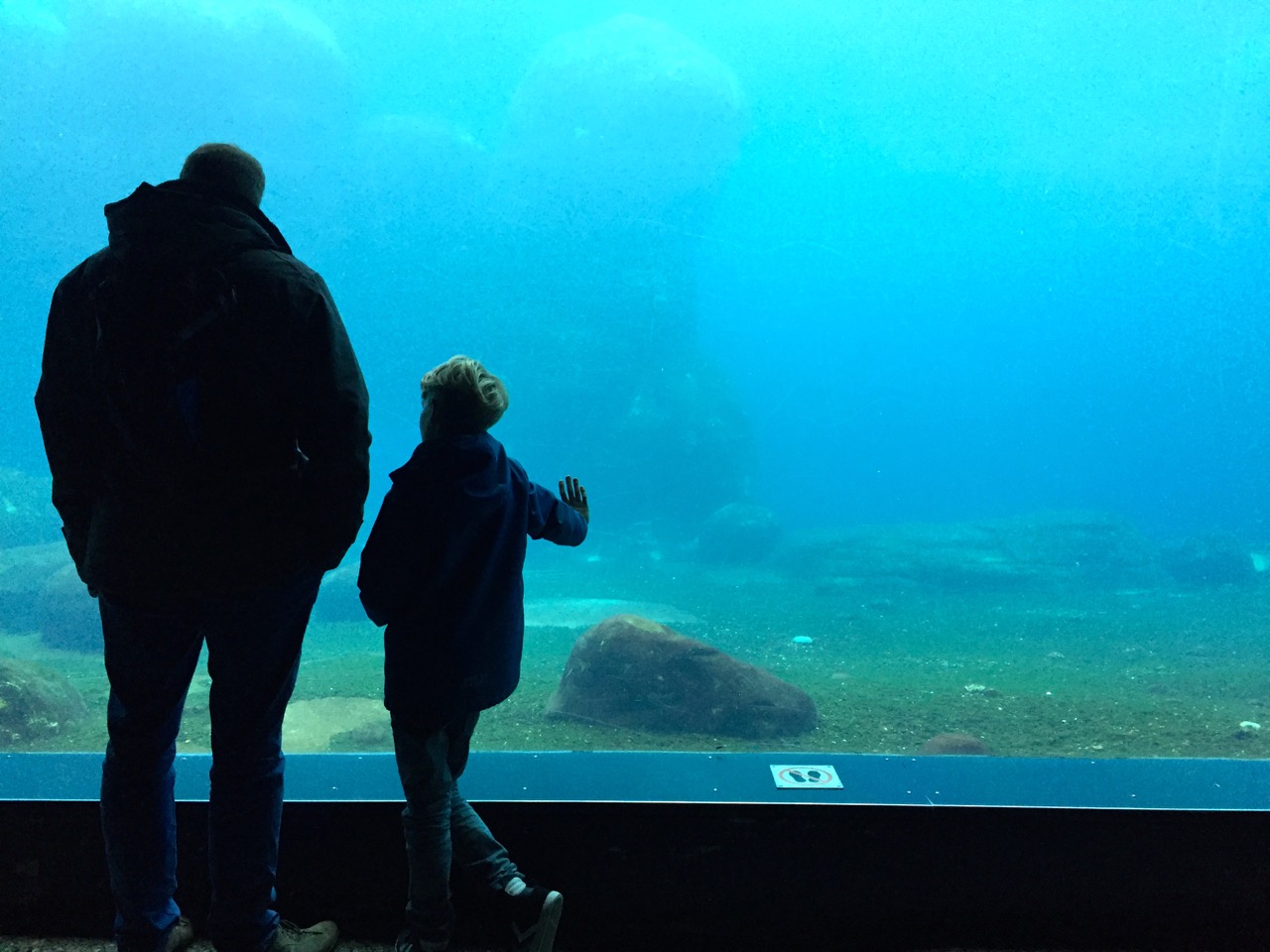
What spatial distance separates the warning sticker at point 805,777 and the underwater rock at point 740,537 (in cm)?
2054

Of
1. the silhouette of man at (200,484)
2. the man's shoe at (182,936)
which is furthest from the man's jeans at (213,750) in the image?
the man's shoe at (182,936)

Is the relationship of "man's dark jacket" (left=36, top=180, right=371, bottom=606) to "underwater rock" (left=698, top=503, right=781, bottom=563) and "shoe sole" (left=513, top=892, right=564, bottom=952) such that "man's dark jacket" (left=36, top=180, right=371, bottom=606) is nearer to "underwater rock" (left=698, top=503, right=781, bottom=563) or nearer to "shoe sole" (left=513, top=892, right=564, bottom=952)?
"shoe sole" (left=513, top=892, right=564, bottom=952)

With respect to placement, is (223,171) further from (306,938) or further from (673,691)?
(673,691)

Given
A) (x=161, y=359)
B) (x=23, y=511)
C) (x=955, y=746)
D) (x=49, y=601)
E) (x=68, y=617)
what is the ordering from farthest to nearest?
(x=23, y=511) < (x=49, y=601) < (x=68, y=617) < (x=955, y=746) < (x=161, y=359)

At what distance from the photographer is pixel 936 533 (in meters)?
22.8

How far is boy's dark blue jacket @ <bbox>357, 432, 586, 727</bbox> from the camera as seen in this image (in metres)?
1.65

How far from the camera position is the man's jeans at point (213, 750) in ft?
4.91

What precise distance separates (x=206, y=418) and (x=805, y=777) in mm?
1571

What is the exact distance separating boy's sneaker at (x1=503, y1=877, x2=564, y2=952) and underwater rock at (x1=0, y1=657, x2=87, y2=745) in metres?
5.86

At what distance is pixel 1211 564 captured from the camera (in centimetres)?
2144

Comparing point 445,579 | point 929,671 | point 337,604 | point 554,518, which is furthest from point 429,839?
point 337,604

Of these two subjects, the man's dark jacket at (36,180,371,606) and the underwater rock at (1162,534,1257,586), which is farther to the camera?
the underwater rock at (1162,534,1257,586)

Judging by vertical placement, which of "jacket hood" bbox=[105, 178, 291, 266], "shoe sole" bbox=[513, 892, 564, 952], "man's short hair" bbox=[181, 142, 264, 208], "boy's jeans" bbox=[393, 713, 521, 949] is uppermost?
"man's short hair" bbox=[181, 142, 264, 208]

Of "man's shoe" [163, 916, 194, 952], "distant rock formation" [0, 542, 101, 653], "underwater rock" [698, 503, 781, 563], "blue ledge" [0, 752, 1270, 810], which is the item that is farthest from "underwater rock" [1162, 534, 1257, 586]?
"man's shoe" [163, 916, 194, 952]
